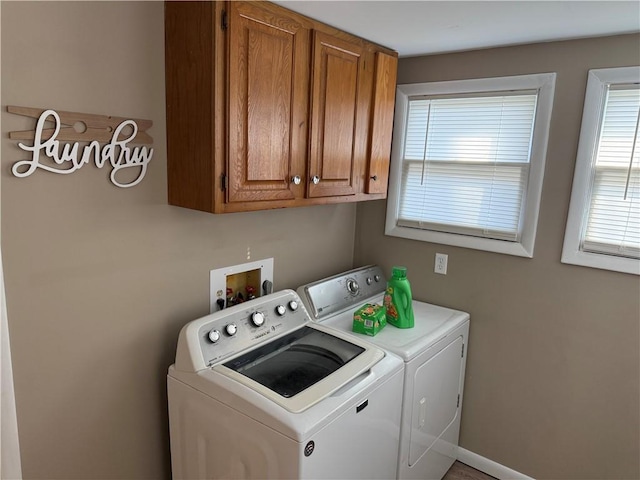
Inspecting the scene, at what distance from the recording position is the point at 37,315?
1392 mm

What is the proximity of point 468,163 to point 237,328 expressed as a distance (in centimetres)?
143

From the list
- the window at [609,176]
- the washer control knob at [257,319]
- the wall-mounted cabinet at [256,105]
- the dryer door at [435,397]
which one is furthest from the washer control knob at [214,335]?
the window at [609,176]

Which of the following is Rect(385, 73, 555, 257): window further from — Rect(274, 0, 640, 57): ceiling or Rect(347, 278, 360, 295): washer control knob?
Rect(347, 278, 360, 295): washer control knob

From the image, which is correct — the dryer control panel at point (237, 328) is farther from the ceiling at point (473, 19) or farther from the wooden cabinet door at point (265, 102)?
the ceiling at point (473, 19)

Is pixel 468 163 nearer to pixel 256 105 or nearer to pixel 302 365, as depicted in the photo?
pixel 256 105

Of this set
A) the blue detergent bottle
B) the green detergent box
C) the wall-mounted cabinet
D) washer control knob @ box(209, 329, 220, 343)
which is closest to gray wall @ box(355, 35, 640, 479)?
the blue detergent bottle

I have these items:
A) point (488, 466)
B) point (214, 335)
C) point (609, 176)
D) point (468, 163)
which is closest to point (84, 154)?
point (214, 335)

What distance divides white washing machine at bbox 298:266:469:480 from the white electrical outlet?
0.20 metres

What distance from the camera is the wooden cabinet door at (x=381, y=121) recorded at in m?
2.09

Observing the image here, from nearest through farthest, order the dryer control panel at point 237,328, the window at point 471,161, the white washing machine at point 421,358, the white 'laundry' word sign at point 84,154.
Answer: the white 'laundry' word sign at point 84,154 < the dryer control panel at point 237,328 < the white washing machine at point 421,358 < the window at point 471,161

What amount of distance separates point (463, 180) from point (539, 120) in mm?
450

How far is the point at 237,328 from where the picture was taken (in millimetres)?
1766

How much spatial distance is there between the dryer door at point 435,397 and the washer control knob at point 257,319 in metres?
0.71

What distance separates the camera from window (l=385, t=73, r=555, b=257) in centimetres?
208
